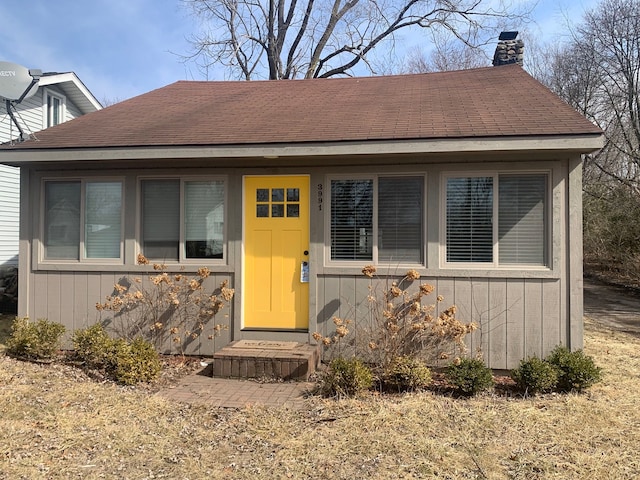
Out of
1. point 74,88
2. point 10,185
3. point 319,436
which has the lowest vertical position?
point 319,436

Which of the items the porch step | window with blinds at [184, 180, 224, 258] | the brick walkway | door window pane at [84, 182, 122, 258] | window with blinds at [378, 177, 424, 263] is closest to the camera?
the brick walkway

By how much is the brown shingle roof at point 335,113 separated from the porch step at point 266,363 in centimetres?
237

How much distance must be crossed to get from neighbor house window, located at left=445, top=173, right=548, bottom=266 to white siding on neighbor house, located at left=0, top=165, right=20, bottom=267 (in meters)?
11.6

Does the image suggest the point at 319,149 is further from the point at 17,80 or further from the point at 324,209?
the point at 17,80

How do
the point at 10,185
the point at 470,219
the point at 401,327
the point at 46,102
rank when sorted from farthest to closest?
the point at 46,102 < the point at 10,185 < the point at 470,219 < the point at 401,327

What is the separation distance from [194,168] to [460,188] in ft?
10.7

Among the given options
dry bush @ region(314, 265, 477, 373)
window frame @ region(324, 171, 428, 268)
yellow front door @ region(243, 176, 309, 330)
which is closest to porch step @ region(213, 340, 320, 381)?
dry bush @ region(314, 265, 477, 373)

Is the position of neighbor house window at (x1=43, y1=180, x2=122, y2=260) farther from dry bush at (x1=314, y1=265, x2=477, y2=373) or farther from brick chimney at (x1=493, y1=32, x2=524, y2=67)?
brick chimney at (x1=493, y1=32, x2=524, y2=67)

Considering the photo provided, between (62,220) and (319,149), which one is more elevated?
(319,149)

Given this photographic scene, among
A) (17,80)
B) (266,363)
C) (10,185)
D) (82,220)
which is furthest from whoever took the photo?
(10,185)

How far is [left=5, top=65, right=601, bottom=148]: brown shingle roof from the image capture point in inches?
206

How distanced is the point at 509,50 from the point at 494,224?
477 cm

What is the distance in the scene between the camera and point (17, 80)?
21.4ft

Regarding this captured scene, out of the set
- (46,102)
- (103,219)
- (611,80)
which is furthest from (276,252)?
(611,80)
